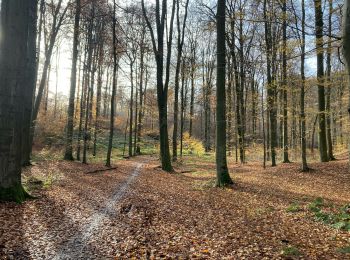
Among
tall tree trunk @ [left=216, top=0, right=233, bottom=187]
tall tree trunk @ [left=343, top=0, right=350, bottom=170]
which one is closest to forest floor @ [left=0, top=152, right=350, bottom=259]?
tall tree trunk @ [left=216, top=0, right=233, bottom=187]

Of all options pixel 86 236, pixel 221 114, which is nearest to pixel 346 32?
pixel 86 236

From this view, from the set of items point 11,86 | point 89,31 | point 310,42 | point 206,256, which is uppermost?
point 89,31

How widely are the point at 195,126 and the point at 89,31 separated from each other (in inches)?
1642

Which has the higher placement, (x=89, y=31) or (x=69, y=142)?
(x=89, y=31)

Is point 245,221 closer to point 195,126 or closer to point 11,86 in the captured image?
point 11,86

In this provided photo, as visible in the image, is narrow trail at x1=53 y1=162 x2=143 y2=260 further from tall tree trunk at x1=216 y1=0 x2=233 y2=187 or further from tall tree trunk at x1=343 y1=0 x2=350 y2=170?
tall tree trunk at x1=343 y1=0 x2=350 y2=170

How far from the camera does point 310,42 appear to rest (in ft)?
45.9

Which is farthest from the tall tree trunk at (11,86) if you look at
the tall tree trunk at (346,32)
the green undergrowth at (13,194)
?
the tall tree trunk at (346,32)

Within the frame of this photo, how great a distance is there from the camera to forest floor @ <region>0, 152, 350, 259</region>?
5449 millimetres

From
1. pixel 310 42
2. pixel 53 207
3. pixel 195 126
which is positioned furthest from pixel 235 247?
pixel 195 126

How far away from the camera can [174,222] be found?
7527mm

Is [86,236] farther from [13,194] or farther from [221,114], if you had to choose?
[221,114]

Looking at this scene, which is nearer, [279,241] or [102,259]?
[102,259]

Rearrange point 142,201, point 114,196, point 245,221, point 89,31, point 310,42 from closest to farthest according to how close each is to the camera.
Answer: point 245,221 → point 142,201 → point 114,196 → point 310,42 → point 89,31
